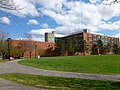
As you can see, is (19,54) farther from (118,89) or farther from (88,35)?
(118,89)

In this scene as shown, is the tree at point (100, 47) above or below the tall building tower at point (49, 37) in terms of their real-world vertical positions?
below

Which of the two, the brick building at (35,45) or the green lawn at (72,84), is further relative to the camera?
the brick building at (35,45)

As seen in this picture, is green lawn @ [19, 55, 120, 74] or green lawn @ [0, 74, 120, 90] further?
green lawn @ [19, 55, 120, 74]

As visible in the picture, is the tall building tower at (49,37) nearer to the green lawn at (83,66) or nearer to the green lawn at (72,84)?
the green lawn at (83,66)

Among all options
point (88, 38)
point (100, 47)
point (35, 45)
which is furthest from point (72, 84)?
point (88, 38)

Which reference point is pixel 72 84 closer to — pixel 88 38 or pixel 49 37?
pixel 88 38

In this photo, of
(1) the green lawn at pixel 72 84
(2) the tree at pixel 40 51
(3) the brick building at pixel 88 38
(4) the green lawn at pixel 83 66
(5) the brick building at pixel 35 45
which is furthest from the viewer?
(3) the brick building at pixel 88 38

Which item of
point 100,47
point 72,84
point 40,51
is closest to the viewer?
point 72,84

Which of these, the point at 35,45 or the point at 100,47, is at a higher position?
the point at 35,45

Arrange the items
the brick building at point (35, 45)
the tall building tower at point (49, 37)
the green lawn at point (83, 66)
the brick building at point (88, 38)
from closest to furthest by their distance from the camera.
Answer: the green lawn at point (83, 66), the brick building at point (35, 45), the brick building at point (88, 38), the tall building tower at point (49, 37)

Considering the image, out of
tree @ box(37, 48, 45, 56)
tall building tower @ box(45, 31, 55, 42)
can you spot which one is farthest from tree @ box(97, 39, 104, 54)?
tree @ box(37, 48, 45, 56)

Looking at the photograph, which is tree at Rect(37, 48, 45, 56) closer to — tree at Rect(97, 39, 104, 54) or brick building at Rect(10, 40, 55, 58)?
brick building at Rect(10, 40, 55, 58)

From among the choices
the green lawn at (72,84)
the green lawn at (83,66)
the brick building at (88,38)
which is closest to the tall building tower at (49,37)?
the brick building at (88,38)

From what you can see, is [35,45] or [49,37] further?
[49,37]
